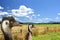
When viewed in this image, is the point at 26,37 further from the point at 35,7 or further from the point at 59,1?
the point at 59,1

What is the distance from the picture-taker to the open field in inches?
111

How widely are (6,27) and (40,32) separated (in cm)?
55

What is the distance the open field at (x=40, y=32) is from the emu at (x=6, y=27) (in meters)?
0.06

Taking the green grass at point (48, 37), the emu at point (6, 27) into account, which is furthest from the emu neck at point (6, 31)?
the green grass at point (48, 37)

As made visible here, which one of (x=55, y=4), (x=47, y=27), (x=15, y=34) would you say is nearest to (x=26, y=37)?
(x=15, y=34)

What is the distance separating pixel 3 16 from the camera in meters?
2.79

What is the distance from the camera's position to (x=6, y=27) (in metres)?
2.78

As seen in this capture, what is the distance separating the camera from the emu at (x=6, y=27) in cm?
276

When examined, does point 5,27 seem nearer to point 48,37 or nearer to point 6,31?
point 6,31

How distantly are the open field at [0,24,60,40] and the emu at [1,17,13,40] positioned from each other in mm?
62

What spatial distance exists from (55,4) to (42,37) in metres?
0.58

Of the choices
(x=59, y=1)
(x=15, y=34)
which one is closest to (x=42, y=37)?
(x=15, y=34)

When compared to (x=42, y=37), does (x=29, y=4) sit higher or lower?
higher

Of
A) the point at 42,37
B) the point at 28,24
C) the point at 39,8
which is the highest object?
the point at 39,8
